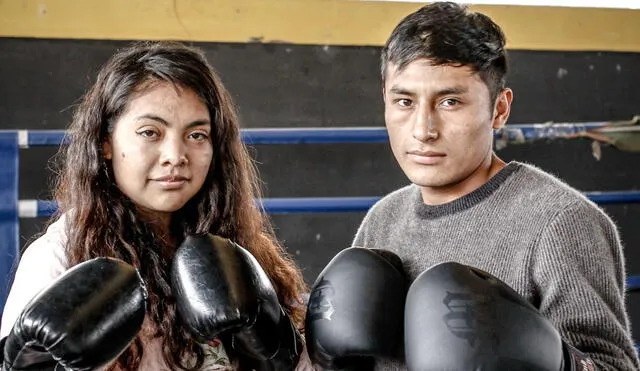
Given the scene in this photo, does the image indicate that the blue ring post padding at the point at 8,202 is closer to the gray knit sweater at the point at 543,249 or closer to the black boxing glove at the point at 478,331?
the gray knit sweater at the point at 543,249

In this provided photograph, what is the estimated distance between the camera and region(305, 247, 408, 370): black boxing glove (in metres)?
1.27

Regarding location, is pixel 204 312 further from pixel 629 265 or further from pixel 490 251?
pixel 629 265

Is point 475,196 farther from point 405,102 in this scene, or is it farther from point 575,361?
point 575,361

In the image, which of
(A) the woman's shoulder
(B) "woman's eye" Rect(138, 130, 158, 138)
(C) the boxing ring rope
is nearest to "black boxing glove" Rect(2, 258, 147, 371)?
(A) the woman's shoulder

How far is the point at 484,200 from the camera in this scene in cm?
139

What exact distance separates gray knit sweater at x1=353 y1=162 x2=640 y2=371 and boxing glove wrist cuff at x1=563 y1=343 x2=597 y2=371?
4 cm

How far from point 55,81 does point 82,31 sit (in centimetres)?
21

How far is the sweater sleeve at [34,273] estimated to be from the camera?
135 cm

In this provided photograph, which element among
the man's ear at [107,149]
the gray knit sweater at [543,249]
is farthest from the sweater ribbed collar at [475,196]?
the man's ear at [107,149]

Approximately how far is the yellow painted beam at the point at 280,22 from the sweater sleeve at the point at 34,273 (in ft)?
5.99

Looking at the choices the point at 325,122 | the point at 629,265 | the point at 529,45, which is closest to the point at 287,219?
the point at 325,122

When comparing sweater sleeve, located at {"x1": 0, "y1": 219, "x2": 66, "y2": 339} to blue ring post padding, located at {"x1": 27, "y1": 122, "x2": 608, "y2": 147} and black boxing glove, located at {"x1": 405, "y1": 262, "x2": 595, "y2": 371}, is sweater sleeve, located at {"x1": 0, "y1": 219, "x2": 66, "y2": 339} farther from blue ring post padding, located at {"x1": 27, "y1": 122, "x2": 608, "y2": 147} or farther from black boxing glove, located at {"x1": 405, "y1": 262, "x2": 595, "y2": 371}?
blue ring post padding, located at {"x1": 27, "y1": 122, "x2": 608, "y2": 147}

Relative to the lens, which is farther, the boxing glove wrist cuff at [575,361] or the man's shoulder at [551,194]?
the man's shoulder at [551,194]

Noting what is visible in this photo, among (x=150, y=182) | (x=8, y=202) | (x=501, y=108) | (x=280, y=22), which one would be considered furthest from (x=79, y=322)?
(x=280, y=22)
